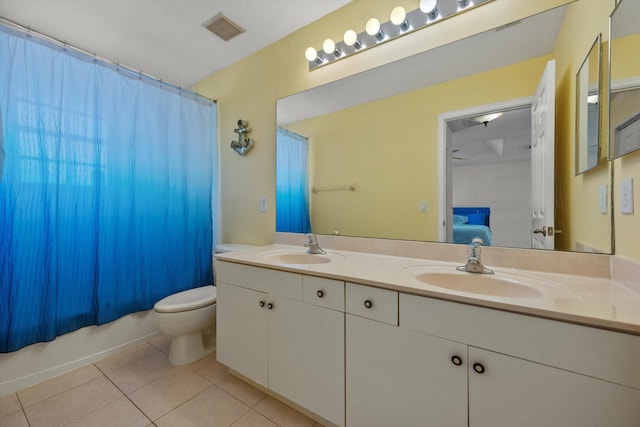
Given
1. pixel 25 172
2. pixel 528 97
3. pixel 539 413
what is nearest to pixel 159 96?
pixel 25 172

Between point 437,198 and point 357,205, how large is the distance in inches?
18.8

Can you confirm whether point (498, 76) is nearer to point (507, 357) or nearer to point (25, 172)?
point (507, 357)

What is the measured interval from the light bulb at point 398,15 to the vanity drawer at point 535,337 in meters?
1.43

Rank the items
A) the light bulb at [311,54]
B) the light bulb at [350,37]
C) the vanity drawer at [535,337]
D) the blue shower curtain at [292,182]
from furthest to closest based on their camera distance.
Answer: the blue shower curtain at [292,182] < the light bulb at [311,54] < the light bulb at [350,37] < the vanity drawer at [535,337]

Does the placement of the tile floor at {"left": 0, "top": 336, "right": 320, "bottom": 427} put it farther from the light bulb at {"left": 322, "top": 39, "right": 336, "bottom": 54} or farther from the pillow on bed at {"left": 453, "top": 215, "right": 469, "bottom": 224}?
the light bulb at {"left": 322, "top": 39, "right": 336, "bottom": 54}

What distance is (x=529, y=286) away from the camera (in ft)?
3.01

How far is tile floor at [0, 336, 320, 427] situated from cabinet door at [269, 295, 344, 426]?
0.20m

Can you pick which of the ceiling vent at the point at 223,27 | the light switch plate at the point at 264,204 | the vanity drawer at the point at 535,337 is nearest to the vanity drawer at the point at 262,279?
the vanity drawer at the point at 535,337

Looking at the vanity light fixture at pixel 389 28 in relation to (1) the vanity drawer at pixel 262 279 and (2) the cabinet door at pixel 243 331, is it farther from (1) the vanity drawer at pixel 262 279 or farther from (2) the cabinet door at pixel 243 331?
(2) the cabinet door at pixel 243 331

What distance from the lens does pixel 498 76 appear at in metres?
1.19

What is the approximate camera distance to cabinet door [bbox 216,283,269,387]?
1317 millimetres

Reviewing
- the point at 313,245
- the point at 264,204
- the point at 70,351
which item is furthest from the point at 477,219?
the point at 70,351

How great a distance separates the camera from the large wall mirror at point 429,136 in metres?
1.16

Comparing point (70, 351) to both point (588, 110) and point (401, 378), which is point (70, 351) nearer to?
point (401, 378)
